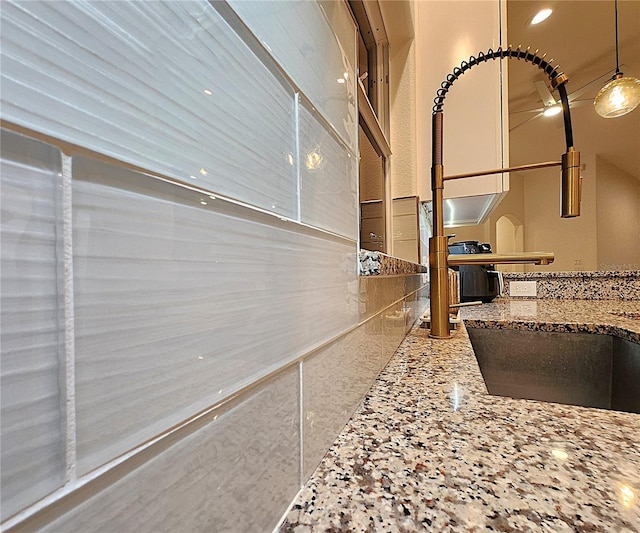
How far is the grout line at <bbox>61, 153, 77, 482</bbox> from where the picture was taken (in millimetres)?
112

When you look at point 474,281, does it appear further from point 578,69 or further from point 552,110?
point 552,110

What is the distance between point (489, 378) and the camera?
3.67 feet

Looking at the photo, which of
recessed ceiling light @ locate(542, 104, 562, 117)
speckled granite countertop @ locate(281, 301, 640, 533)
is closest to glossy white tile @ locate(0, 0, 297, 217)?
speckled granite countertop @ locate(281, 301, 640, 533)

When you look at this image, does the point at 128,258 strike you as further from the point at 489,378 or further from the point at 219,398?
the point at 489,378

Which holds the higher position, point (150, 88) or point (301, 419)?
point (150, 88)

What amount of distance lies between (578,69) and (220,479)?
4004mm

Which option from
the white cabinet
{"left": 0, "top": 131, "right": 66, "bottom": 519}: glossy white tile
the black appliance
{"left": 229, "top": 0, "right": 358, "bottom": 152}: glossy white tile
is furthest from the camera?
the black appliance

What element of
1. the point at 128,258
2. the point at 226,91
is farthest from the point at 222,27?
the point at 128,258

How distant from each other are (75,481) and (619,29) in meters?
3.63

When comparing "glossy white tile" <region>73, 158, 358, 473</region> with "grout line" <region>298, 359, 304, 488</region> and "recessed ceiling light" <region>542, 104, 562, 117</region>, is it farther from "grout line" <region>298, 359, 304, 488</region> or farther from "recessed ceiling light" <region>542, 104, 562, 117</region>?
"recessed ceiling light" <region>542, 104, 562, 117</region>

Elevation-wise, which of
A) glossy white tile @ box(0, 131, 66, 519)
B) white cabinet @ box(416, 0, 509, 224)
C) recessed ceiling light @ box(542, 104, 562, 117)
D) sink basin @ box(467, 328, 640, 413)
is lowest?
sink basin @ box(467, 328, 640, 413)

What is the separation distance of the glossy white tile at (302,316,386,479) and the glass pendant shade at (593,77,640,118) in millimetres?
2315

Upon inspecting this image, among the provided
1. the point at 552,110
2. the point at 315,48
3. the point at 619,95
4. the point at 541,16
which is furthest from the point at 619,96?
the point at 315,48

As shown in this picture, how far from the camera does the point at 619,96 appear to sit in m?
1.88
